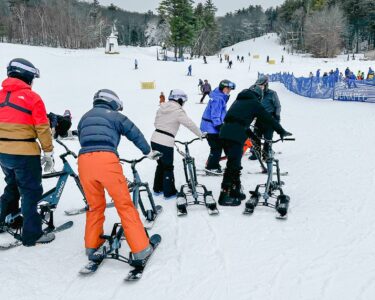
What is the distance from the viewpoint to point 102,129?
3.59 metres

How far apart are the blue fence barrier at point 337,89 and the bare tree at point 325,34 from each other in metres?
50.8

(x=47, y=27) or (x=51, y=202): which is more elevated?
(x=47, y=27)

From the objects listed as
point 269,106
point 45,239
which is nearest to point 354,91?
point 269,106

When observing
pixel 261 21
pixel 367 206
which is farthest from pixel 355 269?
pixel 261 21

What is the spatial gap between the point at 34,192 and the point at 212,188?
3.46m

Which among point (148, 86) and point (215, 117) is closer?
point (215, 117)

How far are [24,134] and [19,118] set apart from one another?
19 centimetres

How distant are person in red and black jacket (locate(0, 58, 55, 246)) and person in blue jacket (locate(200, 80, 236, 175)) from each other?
3.70m

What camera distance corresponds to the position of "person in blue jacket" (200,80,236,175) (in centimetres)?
697

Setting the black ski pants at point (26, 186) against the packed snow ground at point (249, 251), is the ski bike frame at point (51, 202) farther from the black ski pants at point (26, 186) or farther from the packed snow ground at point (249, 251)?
the black ski pants at point (26, 186)

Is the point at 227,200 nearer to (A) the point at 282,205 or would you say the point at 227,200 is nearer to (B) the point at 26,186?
(A) the point at 282,205

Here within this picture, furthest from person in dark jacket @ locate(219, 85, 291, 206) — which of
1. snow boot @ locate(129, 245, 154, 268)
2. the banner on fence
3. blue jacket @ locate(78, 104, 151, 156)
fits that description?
the banner on fence

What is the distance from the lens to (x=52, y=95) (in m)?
29.9

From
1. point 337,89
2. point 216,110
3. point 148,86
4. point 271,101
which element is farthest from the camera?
point 148,86
